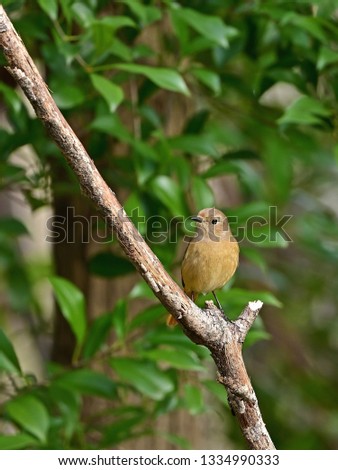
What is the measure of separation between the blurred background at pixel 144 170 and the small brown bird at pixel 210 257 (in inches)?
3.7

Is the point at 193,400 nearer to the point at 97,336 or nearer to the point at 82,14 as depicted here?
the point at 97,336

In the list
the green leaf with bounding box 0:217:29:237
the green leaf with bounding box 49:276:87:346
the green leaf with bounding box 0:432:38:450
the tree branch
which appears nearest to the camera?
the tree branch

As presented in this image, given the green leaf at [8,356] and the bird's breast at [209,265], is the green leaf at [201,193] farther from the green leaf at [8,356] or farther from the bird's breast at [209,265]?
the green leaf at [8,356]

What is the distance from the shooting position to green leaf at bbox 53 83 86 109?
10.7 ft

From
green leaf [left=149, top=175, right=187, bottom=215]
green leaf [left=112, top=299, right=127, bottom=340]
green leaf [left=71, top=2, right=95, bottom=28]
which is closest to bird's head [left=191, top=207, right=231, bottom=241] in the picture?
green leaf [left=149, top=175, right=187, bottom=215]

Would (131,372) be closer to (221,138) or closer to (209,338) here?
(209,338)

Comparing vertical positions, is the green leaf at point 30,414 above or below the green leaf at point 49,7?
below

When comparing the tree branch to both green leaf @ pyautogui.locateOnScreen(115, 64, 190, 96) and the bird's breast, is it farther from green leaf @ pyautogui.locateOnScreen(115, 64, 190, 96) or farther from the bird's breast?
the bird's breast

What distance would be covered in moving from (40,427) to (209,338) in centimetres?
94

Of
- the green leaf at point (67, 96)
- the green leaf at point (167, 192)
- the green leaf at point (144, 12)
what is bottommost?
the green leaf at point (167, 192)

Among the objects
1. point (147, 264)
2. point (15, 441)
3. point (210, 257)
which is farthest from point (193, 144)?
point (15, 441)

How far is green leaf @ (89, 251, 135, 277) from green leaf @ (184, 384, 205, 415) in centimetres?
70

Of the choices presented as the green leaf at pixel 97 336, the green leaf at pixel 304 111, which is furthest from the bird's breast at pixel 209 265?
the green leaf at pixel 304 111

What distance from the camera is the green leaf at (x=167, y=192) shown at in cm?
341
